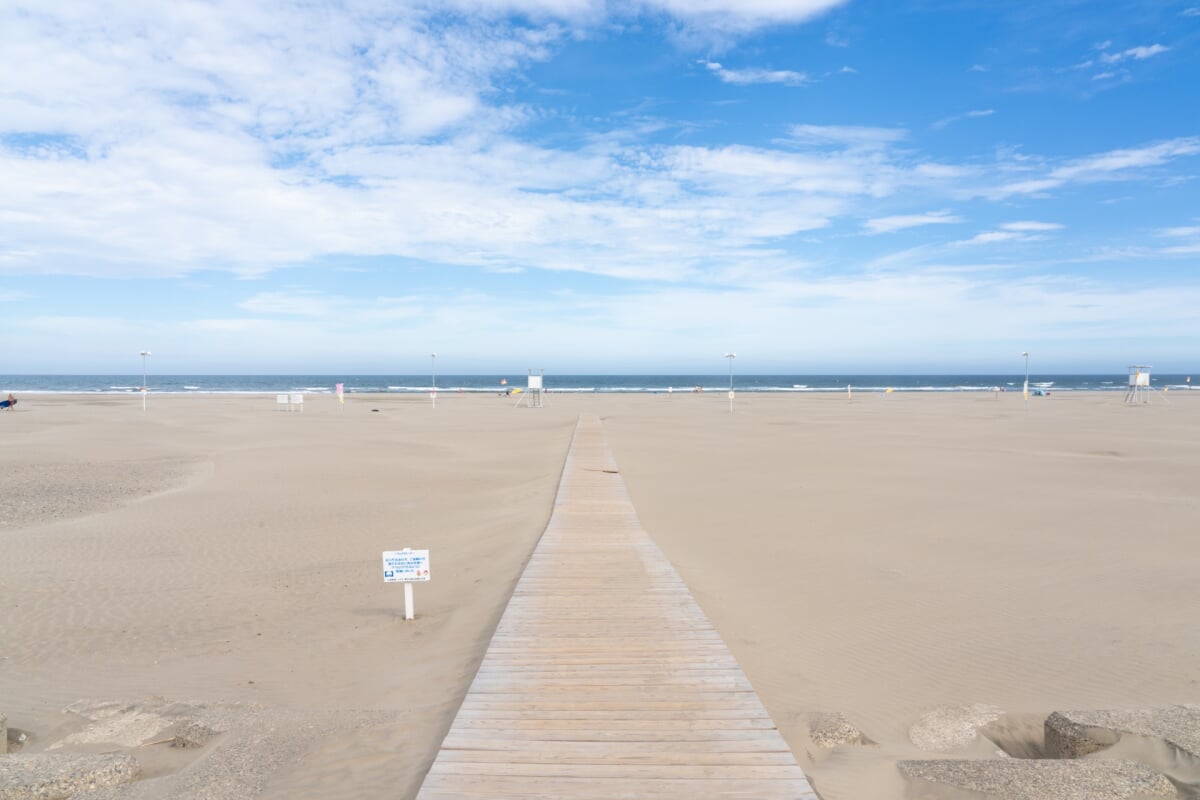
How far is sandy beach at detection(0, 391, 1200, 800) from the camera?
6.01 meters

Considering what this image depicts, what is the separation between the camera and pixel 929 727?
6.00 metres

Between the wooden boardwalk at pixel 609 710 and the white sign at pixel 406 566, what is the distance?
3.57 feet

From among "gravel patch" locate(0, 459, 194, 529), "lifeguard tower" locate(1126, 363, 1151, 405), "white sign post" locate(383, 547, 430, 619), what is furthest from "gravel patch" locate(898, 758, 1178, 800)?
"lifeguard tower" locate(1126, 363, 1151, 405)

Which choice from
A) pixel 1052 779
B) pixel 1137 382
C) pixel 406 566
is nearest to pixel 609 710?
pixel 1052 779

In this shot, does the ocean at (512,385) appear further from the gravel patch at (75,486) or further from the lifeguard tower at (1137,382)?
the gravel patch at (75,486)

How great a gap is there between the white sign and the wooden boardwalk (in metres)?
1.09

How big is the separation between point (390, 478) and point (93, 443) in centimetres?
1459

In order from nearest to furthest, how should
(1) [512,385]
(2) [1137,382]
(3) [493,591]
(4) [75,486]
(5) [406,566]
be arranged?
(5) [406,566] < (3) [493,591] < (4) [75,486] < (2) [1137,382] < (1) [512,385]

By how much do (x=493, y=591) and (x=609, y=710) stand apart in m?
4.30

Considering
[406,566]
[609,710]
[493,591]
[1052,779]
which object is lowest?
[493,591]

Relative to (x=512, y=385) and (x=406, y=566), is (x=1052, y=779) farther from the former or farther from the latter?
(x=512, y=385)

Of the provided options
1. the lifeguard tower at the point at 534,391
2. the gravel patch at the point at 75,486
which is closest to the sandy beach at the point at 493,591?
the gravel patch at the point at 75,486

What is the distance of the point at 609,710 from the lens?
5078 millimetres

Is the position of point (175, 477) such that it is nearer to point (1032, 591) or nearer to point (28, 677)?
point (28, 677)
